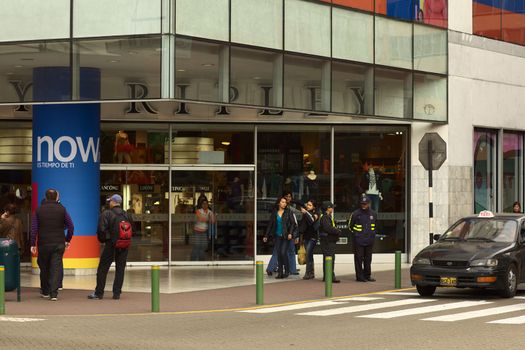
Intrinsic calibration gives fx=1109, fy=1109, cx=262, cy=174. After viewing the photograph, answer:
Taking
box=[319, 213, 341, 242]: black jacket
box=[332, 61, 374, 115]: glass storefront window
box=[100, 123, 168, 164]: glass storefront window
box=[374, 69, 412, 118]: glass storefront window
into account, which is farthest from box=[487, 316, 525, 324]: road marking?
box=[100, 123, 168, 164]: glass storefront window

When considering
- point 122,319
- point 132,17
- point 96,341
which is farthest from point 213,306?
point 132,17

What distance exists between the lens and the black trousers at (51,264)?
1903 cm

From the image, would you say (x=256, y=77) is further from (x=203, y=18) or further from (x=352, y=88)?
(x=352, y=88)

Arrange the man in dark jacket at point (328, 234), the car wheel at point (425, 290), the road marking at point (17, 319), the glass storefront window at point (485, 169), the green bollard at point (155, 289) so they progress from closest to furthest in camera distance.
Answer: the road marking at point (17, 319), the green bollard at point (155, 289), the car wheel at point (425, 290), the man in dark jacket at point (328, 234), the glass storefront window at point (485, 169)

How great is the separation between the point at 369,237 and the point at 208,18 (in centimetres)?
566

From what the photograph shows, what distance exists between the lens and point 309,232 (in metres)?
23.9

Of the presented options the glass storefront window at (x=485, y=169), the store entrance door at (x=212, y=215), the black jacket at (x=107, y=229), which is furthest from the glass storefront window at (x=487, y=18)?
the black jacket at (x=107, y=229)

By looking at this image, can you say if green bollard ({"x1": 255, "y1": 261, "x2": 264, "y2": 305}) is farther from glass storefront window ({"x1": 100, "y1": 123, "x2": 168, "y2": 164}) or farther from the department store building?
glass storefront window ({"x1": 100, "y1": 123, "x2": 168, "y2": 164})

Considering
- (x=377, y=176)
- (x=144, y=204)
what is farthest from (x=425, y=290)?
(x=377, y=176)

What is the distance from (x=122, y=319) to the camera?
Answer: 16.3m

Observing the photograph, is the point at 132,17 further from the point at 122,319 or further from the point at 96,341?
the point at 96,341

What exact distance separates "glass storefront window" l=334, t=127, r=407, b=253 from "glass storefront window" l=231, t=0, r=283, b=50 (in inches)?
212

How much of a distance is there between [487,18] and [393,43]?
509 cm

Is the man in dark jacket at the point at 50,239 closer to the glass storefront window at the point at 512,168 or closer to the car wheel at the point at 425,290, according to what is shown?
the car wheel at the point at 425,290
